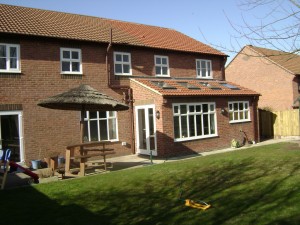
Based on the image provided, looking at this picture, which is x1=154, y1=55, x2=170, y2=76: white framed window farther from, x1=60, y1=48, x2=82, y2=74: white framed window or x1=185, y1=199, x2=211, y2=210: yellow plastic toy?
x1=185, y1=199, x2=211, y2=210: yellow plastic toy

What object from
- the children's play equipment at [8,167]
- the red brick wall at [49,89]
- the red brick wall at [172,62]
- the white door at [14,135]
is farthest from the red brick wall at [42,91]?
the children's play equipment at [8,167]

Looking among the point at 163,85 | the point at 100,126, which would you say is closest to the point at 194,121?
the point at 163,85

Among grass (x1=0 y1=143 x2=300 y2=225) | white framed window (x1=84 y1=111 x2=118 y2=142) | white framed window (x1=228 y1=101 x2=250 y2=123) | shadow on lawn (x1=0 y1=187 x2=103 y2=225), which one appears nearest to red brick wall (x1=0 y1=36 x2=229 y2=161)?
white framed window (x1=84 y1=111 x2=118 y2=142)

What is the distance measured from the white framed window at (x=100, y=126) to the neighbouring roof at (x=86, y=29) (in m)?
3.73

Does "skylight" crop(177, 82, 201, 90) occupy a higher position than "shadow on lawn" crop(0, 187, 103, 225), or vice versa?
"skylight" crop(177, 82, 201, 90)

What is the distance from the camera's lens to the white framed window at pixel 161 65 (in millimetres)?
19578

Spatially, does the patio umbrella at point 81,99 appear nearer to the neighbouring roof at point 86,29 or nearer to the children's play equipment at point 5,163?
the children's play equipment at point 5,163

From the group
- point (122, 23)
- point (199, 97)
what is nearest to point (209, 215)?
point (199, 97)

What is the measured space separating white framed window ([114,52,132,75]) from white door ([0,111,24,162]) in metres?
5.61

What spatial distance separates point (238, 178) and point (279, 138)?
1573 centimetres

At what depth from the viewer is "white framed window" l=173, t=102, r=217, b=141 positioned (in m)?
16.7

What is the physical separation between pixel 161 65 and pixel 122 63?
2875 mm

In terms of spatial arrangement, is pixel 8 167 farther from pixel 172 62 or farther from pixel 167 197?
pixel 172 62

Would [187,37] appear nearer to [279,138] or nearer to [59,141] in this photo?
[279,138]
